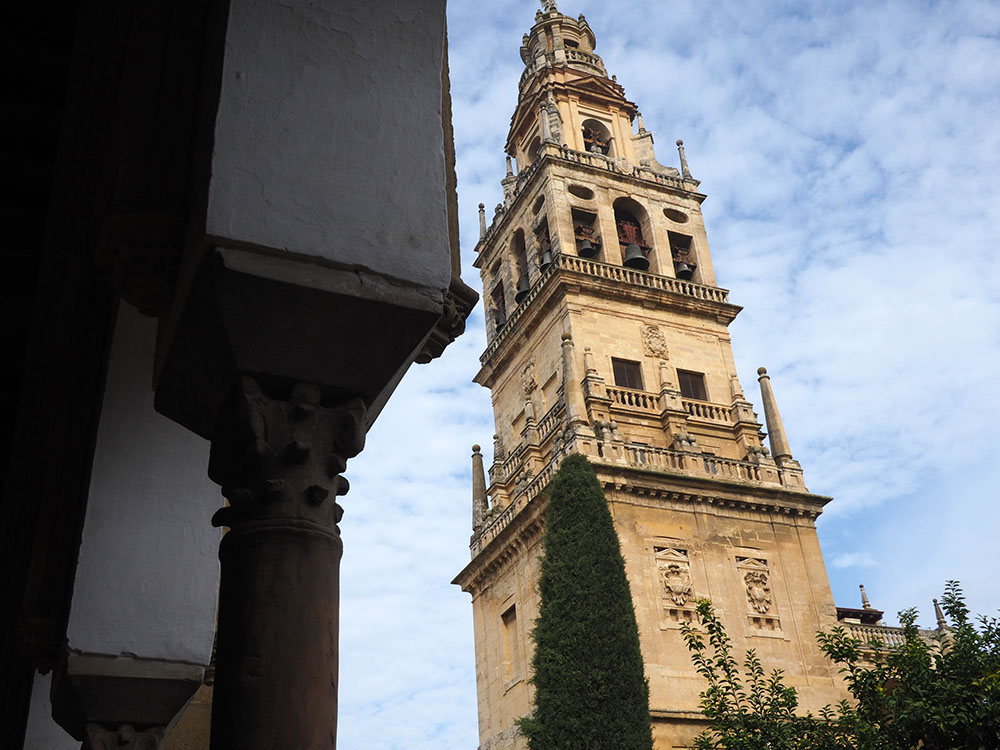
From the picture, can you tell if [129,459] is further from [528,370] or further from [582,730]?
[528,370]

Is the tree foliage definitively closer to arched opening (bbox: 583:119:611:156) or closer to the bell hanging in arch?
the bell hanging in arch

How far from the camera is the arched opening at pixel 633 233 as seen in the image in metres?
28.7

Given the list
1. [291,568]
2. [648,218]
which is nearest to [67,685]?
[291,568]

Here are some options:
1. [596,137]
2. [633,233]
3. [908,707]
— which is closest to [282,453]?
[908,707]

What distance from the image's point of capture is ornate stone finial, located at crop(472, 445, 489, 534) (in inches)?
1077

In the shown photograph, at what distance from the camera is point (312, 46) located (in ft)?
11.5

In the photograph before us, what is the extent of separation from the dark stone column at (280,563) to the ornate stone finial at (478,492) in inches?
944

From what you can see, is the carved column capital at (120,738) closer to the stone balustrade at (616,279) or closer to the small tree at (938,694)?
the small tree at (938,694)

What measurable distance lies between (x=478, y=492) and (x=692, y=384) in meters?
6.55

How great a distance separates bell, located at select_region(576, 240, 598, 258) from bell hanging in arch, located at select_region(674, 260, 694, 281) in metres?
2.58

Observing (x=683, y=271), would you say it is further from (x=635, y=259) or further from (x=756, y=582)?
(x=756, y=582)

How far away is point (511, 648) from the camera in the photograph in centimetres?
2469

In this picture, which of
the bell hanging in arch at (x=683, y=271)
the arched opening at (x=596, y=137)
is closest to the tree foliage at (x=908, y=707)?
the bell hanging in arch at (x=683, y=271)

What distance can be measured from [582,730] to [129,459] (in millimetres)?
14641
